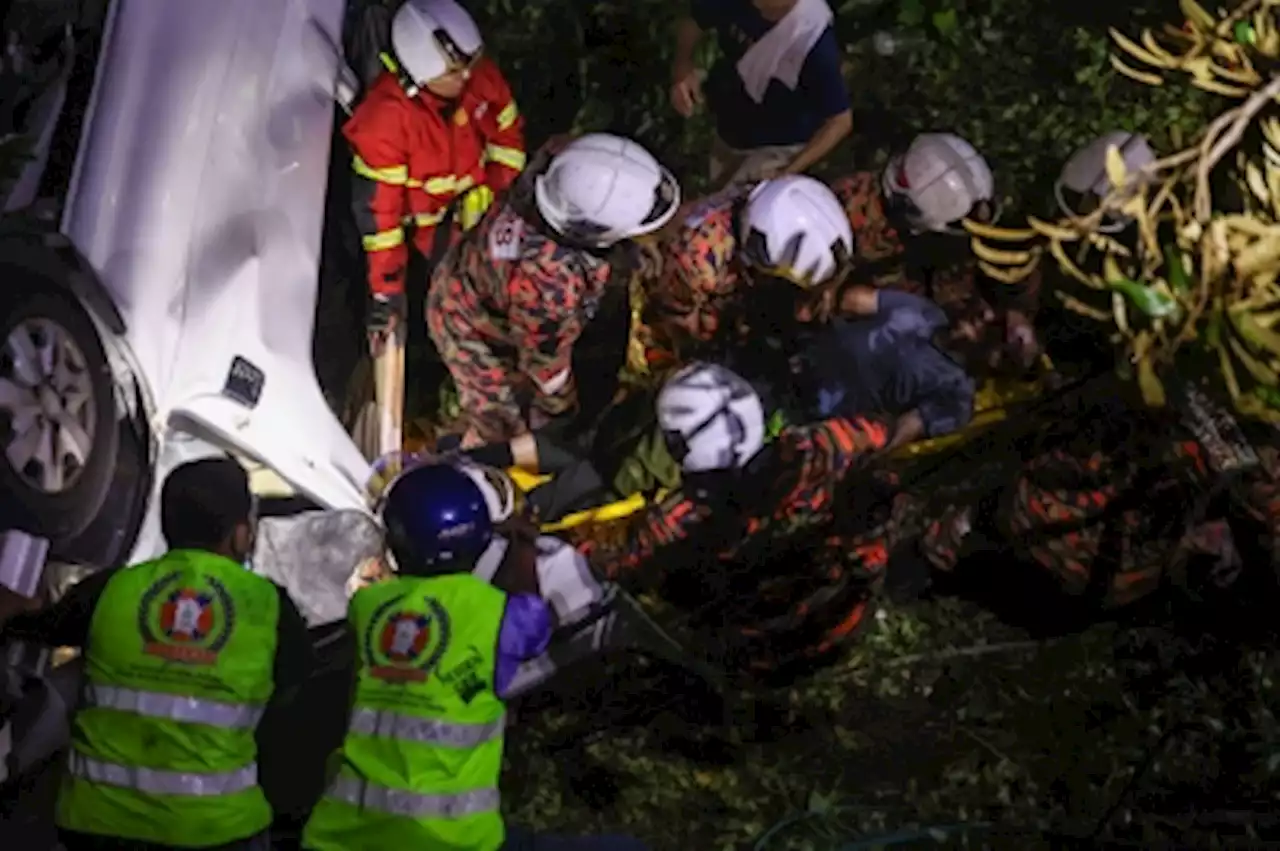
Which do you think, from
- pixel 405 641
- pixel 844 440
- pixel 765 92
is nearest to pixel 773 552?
pixel 844 440

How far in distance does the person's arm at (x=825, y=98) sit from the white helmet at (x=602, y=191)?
0.64m

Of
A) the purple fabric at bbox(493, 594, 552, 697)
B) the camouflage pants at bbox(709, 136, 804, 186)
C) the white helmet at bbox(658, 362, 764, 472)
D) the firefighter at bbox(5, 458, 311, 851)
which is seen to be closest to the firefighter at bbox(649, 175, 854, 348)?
the camouflage pants at bbox(709, 136, 804, 186)

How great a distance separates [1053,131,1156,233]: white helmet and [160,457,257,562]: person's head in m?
2.38

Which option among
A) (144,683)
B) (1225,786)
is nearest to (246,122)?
(144,683)

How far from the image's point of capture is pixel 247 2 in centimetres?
380

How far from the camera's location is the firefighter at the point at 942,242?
4449mm

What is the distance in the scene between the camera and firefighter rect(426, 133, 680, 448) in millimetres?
4094

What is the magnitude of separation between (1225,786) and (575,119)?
2.43m

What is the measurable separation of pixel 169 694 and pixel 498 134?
71.2 inches

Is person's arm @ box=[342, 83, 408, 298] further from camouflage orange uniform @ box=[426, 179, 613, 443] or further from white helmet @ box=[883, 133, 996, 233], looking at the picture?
white helmet @ box=[883, 133, 996, 233]

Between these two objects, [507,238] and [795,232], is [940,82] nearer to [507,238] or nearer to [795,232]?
[795,232]

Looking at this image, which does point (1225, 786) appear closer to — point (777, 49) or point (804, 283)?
point (804, 283)

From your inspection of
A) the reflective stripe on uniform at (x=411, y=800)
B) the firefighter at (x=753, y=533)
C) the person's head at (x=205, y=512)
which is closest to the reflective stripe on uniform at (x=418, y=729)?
the reflective stripe on uniform at (x=411, y=800)

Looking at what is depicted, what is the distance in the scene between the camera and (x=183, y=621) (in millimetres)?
3268
